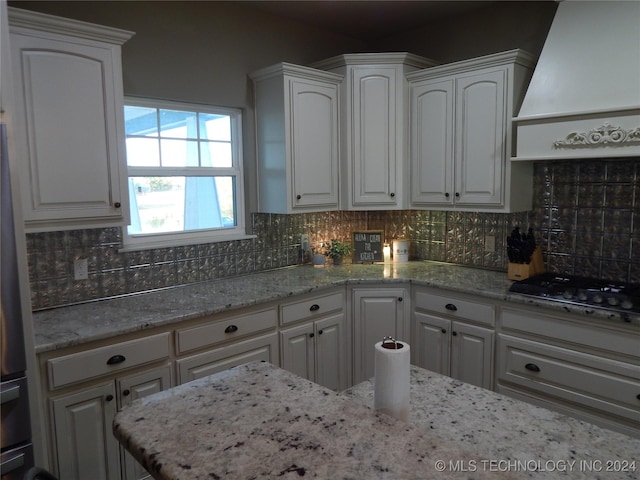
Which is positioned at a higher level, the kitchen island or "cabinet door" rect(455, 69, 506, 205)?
"cabinet door" rect(455, 69, 506, 205)

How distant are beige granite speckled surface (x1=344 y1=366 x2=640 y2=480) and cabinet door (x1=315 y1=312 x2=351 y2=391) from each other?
1624 mm

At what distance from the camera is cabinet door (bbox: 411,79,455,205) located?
321 centimetres

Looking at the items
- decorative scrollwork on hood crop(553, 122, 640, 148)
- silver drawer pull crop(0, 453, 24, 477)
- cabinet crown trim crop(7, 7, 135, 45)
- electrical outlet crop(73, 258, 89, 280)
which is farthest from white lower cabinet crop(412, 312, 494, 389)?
cabinet crown trim crop(7, 7, 135, 45)

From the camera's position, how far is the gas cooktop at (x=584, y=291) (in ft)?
7.67

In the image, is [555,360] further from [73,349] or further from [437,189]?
[73,349]

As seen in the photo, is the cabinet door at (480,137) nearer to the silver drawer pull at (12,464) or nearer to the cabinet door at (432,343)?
the cabinet door at (432,343)

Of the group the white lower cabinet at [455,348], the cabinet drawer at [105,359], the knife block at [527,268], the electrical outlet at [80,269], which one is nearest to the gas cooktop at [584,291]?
the knife block at [527,268]

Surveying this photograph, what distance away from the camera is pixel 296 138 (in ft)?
10.5

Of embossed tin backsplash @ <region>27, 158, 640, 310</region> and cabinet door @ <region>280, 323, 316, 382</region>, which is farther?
cabinet door @ <region>280, 323, 316, 382</region>

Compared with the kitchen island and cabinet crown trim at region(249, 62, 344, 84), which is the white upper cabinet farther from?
the kitchen island

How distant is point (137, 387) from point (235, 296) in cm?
70

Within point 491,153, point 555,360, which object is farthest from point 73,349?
point 491,153

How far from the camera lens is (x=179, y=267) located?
3004mm

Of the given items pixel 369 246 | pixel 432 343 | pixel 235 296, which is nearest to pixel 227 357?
pixel 235 296
